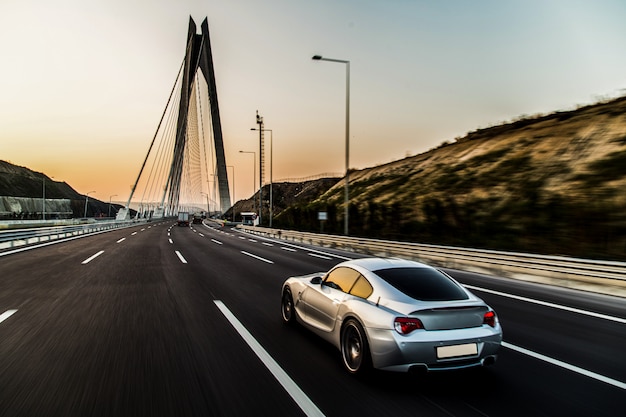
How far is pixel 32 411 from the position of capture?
12.2 feet

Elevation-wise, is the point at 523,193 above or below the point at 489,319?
above

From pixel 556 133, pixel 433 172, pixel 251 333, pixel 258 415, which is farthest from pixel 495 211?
pixel 258 415

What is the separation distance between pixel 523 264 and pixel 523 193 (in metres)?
17.3

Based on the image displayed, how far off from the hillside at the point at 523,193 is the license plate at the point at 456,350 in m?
15.5

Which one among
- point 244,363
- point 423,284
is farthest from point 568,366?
point 244,363

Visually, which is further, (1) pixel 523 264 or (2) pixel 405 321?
(1) pixel 523 264

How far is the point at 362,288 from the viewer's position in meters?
5.16

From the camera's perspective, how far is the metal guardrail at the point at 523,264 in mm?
10500

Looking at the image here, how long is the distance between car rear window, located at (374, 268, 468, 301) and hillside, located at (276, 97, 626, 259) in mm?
14871

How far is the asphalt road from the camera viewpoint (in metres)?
3.94

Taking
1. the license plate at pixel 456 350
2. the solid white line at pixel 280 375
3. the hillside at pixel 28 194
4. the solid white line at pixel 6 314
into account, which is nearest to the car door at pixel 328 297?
the solid white line at pixel 280 375

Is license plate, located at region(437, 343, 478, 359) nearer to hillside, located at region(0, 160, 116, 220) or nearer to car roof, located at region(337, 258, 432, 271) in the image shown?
car roof, located at region(337, 258, 432, 271)

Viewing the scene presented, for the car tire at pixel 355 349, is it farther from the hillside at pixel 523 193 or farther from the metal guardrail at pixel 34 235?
the metal guardrail at pixel 34 235

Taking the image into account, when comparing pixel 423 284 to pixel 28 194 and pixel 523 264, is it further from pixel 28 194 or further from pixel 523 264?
pixel 28 194
